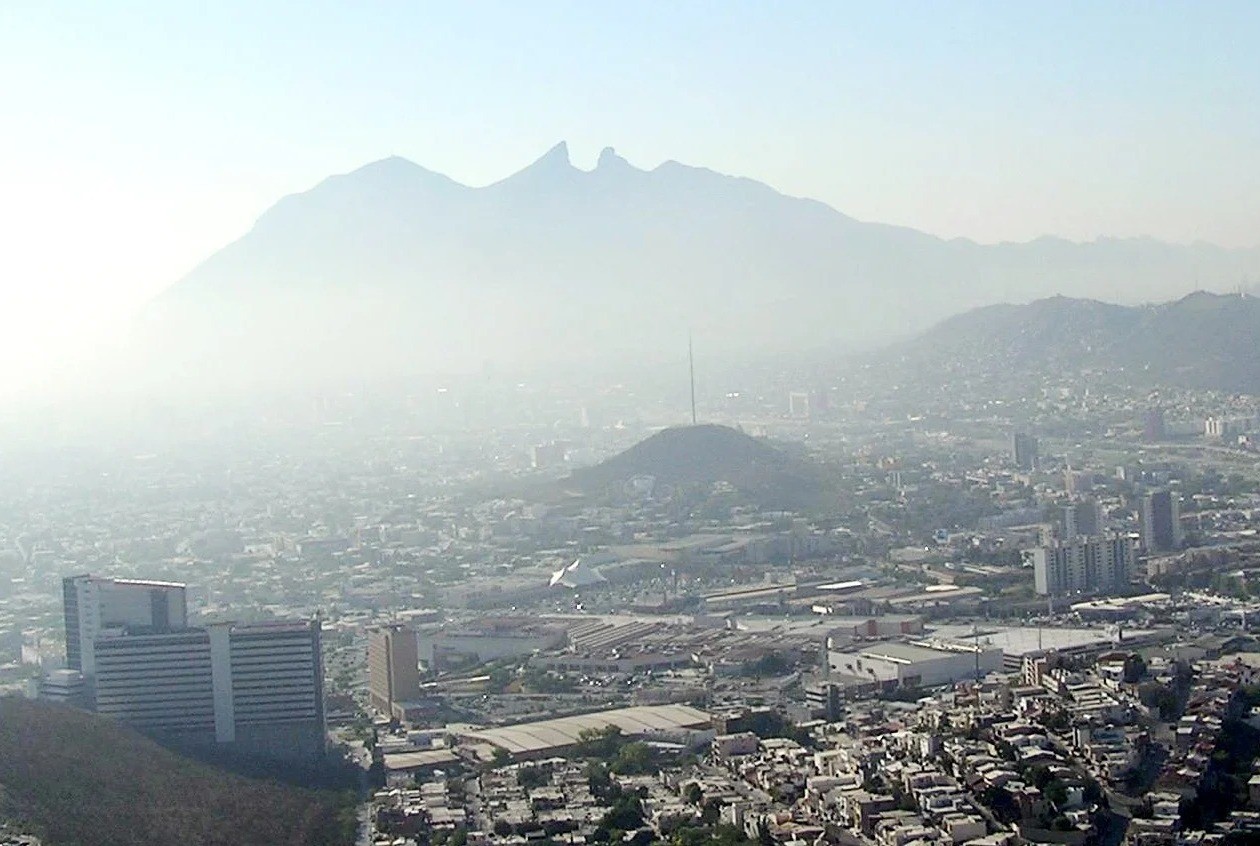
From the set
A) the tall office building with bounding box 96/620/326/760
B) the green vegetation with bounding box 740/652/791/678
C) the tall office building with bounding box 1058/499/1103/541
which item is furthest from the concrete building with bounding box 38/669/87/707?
the tall office building with bounding box 1058/499/1103/541

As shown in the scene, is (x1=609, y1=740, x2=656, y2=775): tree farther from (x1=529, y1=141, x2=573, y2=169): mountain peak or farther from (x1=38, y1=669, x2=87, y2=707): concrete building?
(x1=529, y1=141, x2=573, y2=169): mountain peak

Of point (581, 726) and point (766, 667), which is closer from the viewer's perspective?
point (581, 726)

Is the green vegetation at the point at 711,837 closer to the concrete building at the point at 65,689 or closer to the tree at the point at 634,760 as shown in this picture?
the tree at the point at 634,760

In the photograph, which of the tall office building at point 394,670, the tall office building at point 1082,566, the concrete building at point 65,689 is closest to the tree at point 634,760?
the tall office building at point 394,670

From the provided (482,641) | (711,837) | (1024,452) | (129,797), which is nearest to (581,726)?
(129,797)

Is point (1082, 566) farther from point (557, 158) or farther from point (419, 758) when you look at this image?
point (557, 158)
